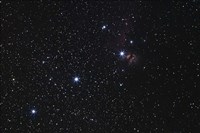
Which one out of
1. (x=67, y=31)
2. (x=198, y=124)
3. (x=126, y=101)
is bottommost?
(x=198, y=124)

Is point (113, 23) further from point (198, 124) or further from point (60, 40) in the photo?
point (198, 124)

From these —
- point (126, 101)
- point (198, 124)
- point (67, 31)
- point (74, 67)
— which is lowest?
point (198, 124)

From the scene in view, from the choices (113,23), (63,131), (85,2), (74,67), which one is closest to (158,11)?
(113,23)

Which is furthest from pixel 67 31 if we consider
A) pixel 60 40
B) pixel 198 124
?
pixel 198 124

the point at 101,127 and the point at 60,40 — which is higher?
the point at 60,40

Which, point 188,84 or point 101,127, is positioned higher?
point 188,84

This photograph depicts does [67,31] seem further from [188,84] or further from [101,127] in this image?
[188,84]
